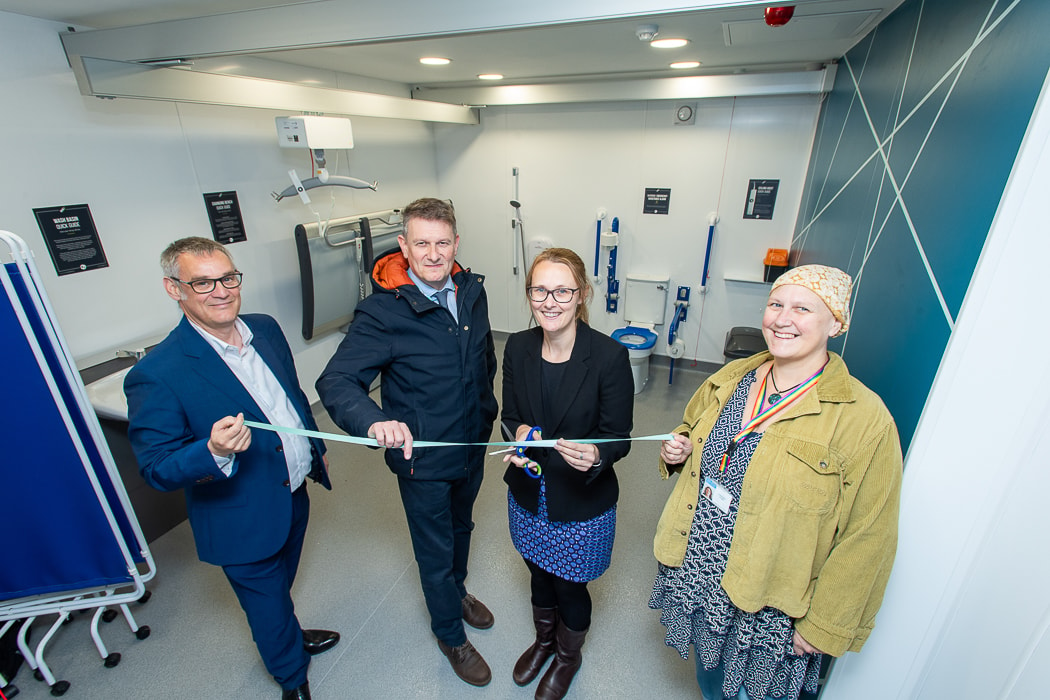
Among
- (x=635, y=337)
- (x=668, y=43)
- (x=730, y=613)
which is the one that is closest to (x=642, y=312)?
(x=635, y=337)

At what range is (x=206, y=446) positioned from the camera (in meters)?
1.27

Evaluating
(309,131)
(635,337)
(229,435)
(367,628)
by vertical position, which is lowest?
(367,628)

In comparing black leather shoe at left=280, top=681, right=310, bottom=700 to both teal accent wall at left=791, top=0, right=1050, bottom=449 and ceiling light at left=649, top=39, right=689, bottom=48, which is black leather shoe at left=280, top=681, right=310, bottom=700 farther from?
ceiling light at left=649, top=39, right=689, bottom=48

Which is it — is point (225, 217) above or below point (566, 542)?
above

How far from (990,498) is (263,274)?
140 inches

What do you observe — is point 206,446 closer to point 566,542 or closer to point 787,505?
point 566,542

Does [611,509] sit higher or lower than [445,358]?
lower

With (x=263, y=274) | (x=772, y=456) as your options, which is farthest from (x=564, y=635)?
(x=263, y=274)

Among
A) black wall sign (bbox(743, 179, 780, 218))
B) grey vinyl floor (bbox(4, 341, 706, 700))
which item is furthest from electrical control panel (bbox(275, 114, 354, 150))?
black wall sign (bbox(743, 179, 780, 218))

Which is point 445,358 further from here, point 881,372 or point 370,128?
point 370,128

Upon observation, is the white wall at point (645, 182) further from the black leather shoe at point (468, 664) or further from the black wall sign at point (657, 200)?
the black leather shoe at point (468, 664)

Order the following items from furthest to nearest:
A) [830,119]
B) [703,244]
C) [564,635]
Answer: [703,244], [830,119], [564,635]

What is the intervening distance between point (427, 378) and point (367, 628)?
1293 millimetres

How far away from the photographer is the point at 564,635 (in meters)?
1.77
